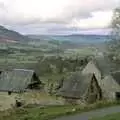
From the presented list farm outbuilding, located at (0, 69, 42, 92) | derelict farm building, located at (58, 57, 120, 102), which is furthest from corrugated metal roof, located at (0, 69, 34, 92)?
derelict farm building, located at (58, 57, 120, 102)

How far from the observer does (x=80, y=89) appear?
2680 inches

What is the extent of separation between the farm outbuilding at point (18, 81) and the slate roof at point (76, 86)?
5.88 metres

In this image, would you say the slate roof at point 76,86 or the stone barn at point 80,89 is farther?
the slate roof at point 76,86

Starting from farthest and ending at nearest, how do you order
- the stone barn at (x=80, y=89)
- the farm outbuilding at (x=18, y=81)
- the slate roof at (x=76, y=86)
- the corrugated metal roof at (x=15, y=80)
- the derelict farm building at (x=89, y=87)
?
the corrugated metal roof at (x=15, y=80), the farm outbuilding at (x=18, y=81), the derelict farm building at (x=89, y=87), the slate roof at (x=76, y=86), the stone barn at (x=80, y=89)

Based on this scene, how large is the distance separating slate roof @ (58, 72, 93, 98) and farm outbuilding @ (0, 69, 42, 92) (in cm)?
588

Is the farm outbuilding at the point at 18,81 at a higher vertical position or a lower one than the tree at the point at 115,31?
lower

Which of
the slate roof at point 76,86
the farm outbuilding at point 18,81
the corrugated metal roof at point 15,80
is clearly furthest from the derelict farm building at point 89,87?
the corrugated metal roof at point 15,80

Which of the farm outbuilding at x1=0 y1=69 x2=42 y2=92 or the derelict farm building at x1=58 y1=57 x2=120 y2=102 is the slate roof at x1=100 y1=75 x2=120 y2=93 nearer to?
the derelict farm building at x1=58 y1=57 x2=120 y2=102

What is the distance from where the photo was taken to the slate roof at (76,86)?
222ft

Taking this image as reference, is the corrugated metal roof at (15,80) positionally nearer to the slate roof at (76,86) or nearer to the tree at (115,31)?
the slate roof at (76,86)

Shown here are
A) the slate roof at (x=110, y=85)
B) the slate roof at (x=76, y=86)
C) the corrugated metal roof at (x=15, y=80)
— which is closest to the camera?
the slate roof at (x=76, y=86)

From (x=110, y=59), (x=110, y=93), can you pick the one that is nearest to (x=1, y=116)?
(x=110, y=93)

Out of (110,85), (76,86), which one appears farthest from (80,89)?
(110,85)

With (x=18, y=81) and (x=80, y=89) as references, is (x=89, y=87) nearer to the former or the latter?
(x=80, y=89)
